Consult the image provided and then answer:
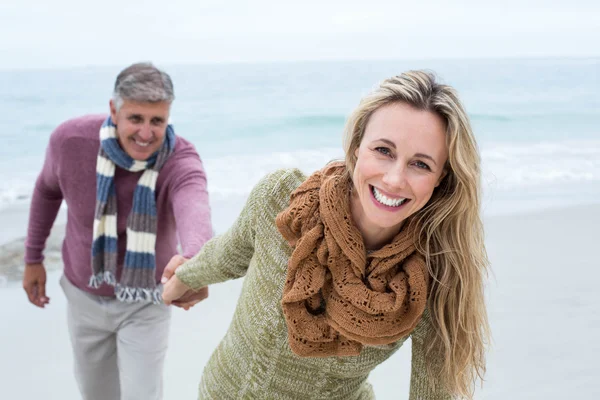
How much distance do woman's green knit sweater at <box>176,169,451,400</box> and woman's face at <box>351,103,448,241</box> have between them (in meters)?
0.27

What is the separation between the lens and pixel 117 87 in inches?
103

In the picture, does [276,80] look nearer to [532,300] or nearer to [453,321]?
[532,300]

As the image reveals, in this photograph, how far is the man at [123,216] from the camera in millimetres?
2594

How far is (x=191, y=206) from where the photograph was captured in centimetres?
250

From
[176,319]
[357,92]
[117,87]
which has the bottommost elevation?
[357,92]

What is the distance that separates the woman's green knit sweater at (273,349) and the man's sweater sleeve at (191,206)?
0.57m

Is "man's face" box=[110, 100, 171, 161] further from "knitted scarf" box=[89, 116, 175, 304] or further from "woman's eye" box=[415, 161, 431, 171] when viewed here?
"woman's eye" box=[415, 161, 431, 171]

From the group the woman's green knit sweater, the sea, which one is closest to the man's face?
the woman's green knit sweater

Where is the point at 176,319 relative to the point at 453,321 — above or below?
below

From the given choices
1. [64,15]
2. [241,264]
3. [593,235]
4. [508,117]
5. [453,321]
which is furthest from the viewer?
[64,15]

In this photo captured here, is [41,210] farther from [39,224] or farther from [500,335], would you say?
[500,335]

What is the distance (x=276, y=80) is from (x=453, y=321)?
55.3ft

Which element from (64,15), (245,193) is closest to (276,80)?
(64,15)

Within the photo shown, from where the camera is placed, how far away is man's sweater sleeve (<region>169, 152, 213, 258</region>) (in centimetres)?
240
